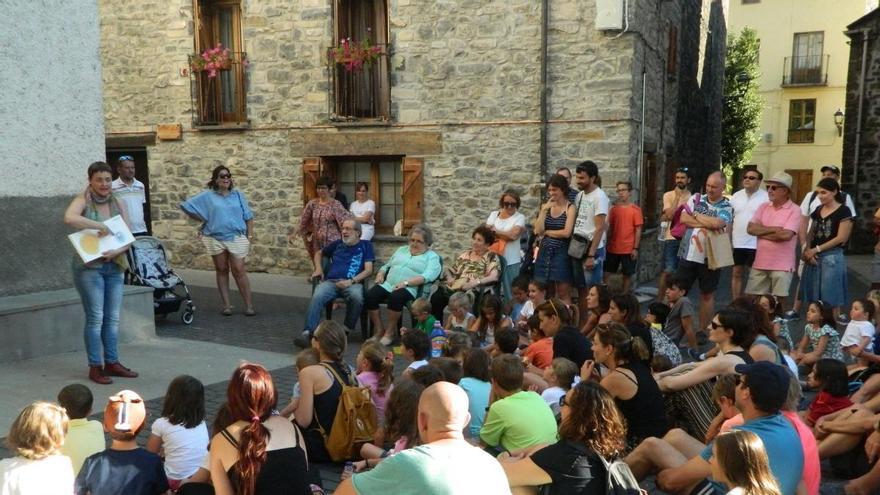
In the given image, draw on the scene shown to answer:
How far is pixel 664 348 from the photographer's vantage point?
5.81 meters

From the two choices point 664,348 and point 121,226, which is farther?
point 121,226

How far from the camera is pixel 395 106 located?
39.4 feet

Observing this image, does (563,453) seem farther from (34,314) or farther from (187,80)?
(187,80)

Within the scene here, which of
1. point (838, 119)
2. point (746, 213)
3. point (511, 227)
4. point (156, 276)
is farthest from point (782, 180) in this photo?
point (838, 119)

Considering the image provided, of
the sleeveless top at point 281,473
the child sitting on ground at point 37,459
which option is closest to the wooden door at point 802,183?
the sleeveless top at point 281,473

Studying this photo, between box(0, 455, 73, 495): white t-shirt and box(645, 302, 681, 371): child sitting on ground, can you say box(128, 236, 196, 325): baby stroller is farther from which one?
box(0, 455, 73, 495): white t-shirt

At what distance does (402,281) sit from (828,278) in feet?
13.9

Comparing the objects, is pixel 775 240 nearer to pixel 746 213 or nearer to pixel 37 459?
pixel 746 213

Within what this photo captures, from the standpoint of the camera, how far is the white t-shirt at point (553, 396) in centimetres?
482

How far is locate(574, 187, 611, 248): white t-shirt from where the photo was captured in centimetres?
819

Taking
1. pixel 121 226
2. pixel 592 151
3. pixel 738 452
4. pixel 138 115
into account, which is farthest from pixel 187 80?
pixel 738 452

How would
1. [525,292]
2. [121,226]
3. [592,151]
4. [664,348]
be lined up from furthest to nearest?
[592,151] → [525,292] → [121,226] → [664,348]

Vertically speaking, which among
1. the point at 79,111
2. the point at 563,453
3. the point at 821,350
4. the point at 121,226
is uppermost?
the point at 79,111

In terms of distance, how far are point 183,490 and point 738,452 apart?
218 centimetres
